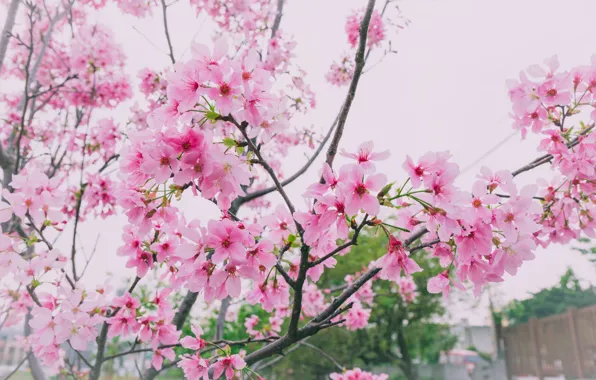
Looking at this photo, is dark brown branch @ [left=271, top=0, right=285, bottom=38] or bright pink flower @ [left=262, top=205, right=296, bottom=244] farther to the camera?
dark brown branch @ [left=271, top=0, right=285, bottom=38]

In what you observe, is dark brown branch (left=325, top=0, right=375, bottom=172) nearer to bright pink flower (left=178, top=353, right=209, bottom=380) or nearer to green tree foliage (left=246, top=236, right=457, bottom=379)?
bright pink flower (left=178, top=353, right=209, bottom=380)

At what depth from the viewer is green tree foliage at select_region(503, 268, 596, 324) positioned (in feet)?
72.2

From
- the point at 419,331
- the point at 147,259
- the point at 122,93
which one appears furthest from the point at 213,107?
the point at 419,331

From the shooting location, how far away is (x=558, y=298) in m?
23.5

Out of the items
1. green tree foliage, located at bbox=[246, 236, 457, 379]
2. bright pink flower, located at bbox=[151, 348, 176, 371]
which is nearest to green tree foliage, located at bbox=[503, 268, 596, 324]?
green tree foliage, located at bbox=[246, 236, 457, 379]

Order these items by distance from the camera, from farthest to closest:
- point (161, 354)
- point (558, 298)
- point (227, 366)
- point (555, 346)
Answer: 1. point (558, 298)
2. point (555, 346)
3. point (161, 354)
4. point (227, 366)

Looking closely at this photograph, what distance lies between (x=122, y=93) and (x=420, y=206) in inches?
140

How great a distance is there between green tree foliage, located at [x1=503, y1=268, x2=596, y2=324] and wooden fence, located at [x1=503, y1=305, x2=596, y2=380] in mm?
10861

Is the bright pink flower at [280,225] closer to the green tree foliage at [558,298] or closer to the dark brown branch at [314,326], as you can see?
the dark brown branch at [314,326]

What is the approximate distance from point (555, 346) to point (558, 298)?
49.9 ft

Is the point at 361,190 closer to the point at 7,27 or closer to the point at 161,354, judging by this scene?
the point at 161,354

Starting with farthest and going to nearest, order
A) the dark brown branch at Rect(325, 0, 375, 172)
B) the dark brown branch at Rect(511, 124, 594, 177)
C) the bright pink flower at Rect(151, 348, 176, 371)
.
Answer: the bright pink flower at Rect(151, 348, 176, 371) < the dark brown branch at Rect(511, 124, 594, 177) < the dark brown branch at Rect(325, 0, 375, 172)

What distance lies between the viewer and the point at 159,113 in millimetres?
1085

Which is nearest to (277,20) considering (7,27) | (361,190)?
(7,27)
